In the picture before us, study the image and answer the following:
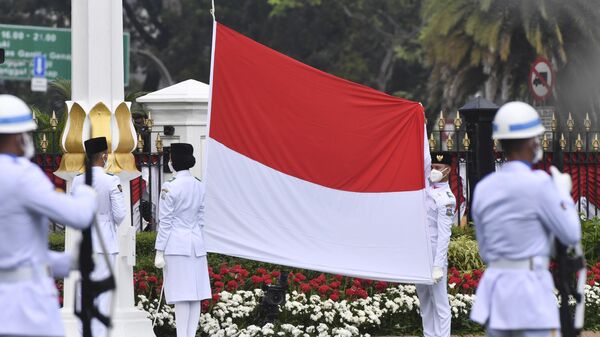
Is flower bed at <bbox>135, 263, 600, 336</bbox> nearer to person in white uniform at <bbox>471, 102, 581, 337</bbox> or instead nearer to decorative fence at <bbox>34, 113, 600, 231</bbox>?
decorative fence at <bbox>34, 113, 600, 231</bbox>

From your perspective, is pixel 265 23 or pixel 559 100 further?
pixel 265 23

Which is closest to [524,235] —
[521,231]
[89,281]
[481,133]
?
[521,231]

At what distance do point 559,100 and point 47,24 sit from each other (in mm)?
23174

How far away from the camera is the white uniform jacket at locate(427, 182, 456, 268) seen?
12227 mm

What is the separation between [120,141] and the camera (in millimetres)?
12391

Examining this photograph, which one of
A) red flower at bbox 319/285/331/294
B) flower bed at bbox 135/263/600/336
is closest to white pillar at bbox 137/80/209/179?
flower bed at bbox 135/263/600/336

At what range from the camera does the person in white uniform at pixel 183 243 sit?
1231cm

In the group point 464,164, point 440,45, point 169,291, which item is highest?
point 440,45

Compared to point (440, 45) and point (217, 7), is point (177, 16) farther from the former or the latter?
point (440, 45)

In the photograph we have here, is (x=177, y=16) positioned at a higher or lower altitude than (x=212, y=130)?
higher

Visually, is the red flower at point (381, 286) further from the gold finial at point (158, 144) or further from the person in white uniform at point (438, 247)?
the gold finial at point (158, 144)

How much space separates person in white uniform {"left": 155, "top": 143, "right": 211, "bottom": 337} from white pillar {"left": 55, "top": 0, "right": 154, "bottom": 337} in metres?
0.32

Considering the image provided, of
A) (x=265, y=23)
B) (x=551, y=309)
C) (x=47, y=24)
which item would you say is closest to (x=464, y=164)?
(x=551, y=309)

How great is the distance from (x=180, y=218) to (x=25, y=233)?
559 cm
